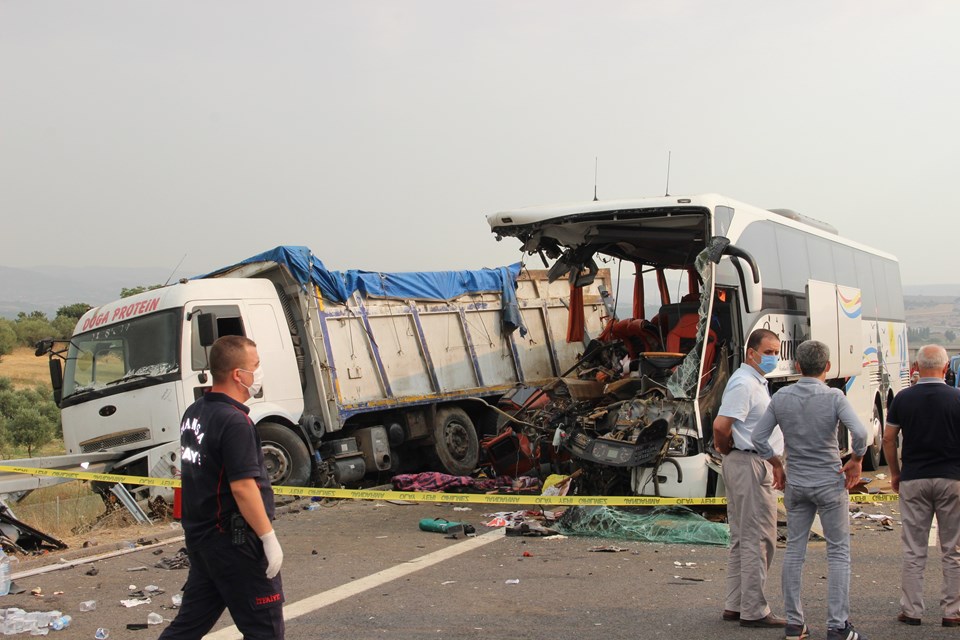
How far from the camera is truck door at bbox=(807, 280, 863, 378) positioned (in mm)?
12180

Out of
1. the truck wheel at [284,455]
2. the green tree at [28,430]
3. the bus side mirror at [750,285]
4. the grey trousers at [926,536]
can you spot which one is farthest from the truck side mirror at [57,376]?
the green tree at [28,430]

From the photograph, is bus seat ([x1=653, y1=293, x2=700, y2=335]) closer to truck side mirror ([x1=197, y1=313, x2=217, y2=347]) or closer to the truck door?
the truck door

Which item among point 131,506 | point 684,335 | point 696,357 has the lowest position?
point 131,506

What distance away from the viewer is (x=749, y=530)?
5.83m

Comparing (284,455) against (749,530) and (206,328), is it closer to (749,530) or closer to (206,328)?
(206,328)

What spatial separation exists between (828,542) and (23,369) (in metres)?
43.7

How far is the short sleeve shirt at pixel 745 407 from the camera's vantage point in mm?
5918

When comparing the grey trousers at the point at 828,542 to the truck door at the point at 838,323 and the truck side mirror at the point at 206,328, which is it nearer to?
the truck door at the point at 838,323

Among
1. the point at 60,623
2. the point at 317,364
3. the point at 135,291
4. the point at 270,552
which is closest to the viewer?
the point at 270,552

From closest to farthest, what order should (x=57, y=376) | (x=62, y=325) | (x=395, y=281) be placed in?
(x=57, y=376) → (x=395, y=281) → (x=62, y=325)

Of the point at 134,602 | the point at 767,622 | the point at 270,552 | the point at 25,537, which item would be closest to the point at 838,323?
the point at 767,622

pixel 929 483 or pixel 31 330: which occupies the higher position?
pixel 31 330

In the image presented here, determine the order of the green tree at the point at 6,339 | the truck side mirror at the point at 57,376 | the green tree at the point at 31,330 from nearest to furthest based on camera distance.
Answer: the truck side mirror at the point at 57,376
the green tree at the point at 6,339
the green tree at the point at 31,330

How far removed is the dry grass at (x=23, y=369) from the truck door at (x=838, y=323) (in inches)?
1244
